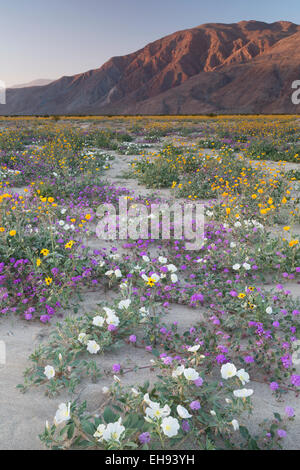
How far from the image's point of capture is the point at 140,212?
5.85 meters

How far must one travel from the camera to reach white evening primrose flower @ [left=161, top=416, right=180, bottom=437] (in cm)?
175

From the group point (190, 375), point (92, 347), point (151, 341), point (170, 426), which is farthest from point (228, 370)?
point (92, 347)

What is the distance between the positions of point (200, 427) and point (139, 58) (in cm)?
15617

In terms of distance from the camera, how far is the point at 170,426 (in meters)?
1.77

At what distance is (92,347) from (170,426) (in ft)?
3.17

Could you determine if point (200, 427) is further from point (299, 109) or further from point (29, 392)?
point (299, 109)

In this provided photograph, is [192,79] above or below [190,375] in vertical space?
above

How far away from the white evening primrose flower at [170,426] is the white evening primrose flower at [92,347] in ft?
2.99

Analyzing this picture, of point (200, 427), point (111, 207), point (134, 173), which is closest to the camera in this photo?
point (200, 427)

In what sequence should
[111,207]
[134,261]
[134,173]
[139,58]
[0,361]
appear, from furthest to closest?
[139,58]
[134,173]
[111,207]
[134,261]
[0,361]

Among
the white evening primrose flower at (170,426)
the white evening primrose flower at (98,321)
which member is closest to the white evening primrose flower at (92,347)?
the white evening primrose flower at (98,321)

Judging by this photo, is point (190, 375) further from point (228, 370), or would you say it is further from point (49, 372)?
point (49, 372)

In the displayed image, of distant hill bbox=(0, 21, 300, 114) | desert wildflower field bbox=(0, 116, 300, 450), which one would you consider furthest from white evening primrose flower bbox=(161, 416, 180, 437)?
distant hill bbox=(0, 21, 300, 114)
